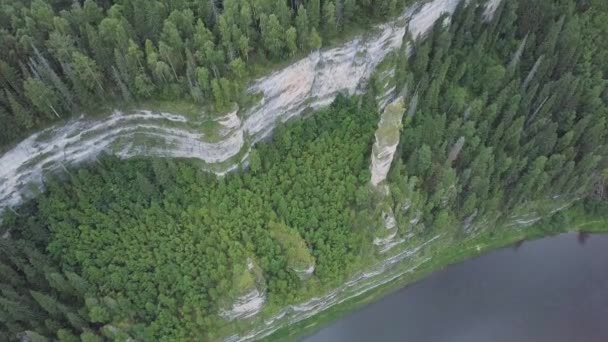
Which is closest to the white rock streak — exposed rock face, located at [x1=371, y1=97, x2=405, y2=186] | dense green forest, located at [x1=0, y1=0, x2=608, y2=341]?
dense green forest, located at [x1=0, y1=0, x2=608, y2=341]

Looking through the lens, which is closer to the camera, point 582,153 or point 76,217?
point 76,217

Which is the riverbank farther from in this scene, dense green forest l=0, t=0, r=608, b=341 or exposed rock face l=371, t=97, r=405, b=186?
exposed rock face l=371, t=97, r=405, b=186

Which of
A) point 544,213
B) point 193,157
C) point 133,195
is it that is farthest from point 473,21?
point 133,195

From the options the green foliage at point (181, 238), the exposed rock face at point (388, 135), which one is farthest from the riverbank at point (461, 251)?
the exposed rock face at point (388, 135)

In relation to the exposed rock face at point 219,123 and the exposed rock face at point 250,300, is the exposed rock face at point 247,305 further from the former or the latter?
the exposed rock face at point 219,123

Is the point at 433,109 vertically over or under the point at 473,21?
under

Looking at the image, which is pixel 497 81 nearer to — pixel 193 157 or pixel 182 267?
pixel 193 157
